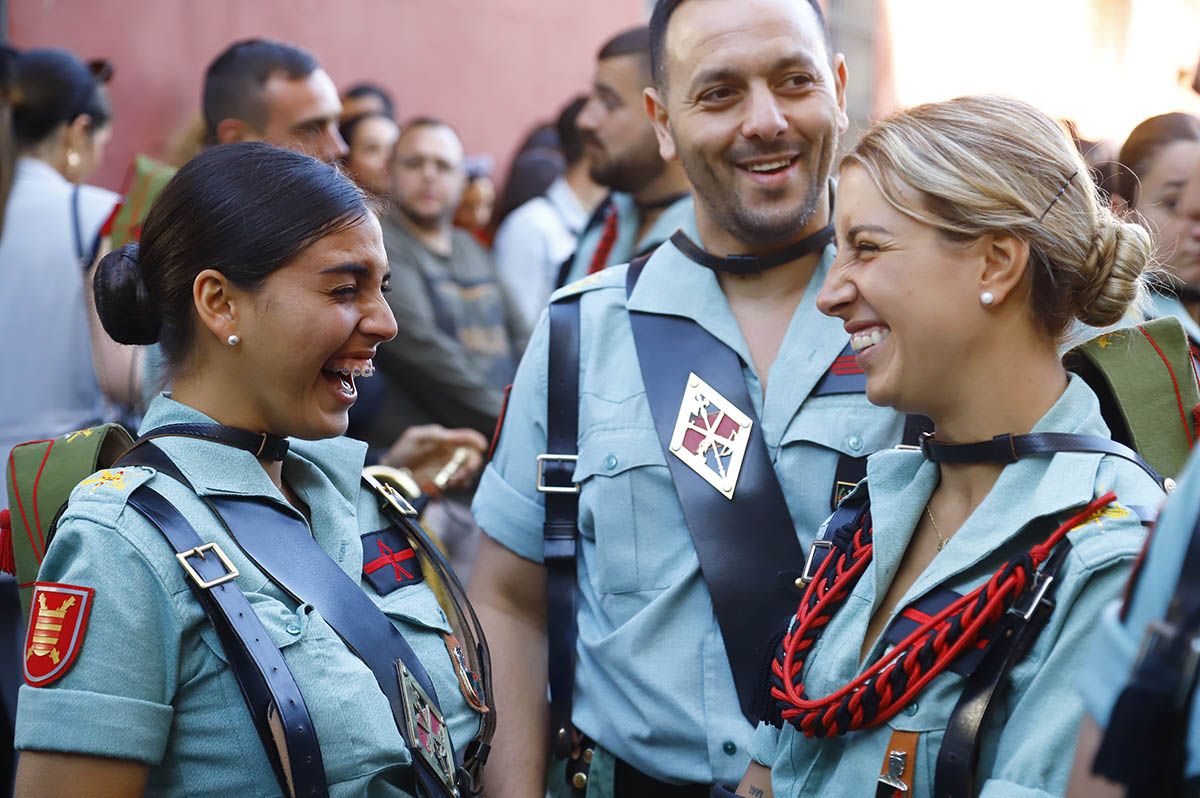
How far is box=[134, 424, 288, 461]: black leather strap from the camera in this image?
7.48 ft

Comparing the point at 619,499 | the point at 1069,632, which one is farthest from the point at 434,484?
the point at 1069,632

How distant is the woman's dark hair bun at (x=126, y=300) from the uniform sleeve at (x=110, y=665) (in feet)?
1.51

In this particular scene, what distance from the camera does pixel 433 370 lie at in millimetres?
4824

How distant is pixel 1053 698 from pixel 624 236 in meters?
3.22

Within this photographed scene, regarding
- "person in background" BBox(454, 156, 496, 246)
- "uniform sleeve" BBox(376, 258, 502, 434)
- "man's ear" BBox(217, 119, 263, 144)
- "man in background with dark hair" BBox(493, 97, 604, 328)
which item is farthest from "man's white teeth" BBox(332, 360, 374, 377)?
"person in background" BBox(454, 156, 496, 246)

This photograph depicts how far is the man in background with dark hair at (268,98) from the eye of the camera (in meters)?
4.15

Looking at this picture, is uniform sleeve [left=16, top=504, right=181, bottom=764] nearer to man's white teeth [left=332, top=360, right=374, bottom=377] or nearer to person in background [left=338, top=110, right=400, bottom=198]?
man's white teeth [left=332, top=360, right=374, bottom=377]

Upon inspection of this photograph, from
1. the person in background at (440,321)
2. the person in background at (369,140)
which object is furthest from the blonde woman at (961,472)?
the person in background at (369,140)

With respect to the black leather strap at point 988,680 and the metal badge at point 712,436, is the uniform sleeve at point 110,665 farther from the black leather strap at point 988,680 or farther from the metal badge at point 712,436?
the black leather strap at point 988,680

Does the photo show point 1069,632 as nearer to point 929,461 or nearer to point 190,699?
point 929,461

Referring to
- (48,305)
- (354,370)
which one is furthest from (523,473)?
(48,305)

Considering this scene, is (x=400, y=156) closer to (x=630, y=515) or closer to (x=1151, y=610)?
(x=630, y=515)

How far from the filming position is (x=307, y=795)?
6.59ft

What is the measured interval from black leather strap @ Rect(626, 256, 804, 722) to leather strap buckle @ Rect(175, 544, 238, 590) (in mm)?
883
